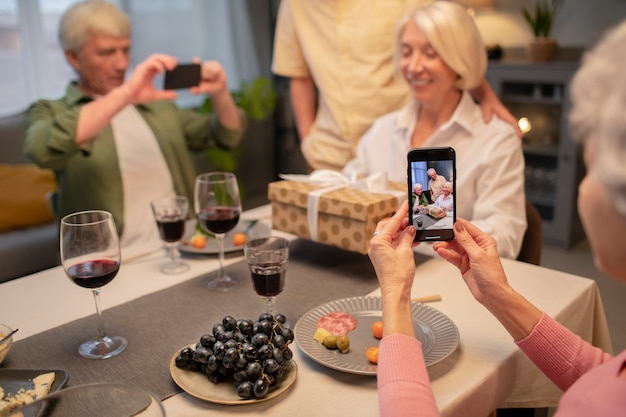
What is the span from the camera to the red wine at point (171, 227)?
1508mm

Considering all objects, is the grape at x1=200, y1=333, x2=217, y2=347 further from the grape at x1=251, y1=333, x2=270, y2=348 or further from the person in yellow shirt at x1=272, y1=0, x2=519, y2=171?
the person in yellow shirt at x1=272, y1=0, x2=519, y2=171

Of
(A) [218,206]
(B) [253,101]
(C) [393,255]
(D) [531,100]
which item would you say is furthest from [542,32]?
(C) [393,255]

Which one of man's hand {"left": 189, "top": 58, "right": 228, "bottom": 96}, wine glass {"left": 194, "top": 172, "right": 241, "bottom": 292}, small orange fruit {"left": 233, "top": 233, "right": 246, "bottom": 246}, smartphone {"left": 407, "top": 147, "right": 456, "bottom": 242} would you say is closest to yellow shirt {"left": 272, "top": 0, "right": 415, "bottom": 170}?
man's hand {"left": 189, "top": 58, "right": 228, "bottom": 96}

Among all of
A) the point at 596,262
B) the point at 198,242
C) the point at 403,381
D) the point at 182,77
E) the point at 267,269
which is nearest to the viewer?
the point at 596,262

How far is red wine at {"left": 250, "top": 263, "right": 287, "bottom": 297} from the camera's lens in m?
1.20

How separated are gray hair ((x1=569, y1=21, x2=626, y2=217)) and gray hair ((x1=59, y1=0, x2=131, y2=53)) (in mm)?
1750

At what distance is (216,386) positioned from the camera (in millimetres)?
992

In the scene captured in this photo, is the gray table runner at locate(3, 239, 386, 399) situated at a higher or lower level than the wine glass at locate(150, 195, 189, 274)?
lower

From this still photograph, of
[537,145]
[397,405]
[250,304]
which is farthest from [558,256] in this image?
[397,405]

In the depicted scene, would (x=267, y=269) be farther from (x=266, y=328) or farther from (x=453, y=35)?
(x=453, y=35)

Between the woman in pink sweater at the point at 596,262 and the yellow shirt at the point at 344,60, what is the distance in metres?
1.29

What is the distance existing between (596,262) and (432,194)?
15.5 inches

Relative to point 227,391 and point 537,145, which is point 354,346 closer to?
point 227,391

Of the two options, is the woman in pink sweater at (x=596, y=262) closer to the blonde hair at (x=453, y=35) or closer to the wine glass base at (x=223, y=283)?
the wine glass base at (x=223, y=283)
